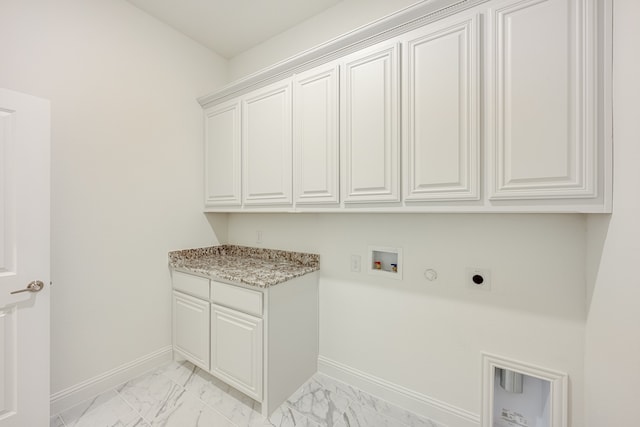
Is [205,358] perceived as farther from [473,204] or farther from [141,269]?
[473,204]

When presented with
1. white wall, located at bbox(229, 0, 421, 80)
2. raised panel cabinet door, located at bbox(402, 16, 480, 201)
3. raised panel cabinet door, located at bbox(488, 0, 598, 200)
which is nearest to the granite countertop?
raised panel cabinet door, located at bbox(402, 16, 480, 201)

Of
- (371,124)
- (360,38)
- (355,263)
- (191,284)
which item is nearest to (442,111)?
(371,124)

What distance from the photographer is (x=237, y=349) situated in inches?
68.3

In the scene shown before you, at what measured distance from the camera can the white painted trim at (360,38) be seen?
130cm

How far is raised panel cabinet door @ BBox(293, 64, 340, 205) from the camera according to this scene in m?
1.66

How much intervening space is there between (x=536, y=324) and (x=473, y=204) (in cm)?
75

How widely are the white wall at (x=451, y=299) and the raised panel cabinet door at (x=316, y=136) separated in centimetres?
36

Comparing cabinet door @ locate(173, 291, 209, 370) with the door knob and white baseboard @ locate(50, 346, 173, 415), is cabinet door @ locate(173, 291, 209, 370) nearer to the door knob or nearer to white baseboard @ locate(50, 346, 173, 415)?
white baseboard @ locate(50, 346, 173, 415)

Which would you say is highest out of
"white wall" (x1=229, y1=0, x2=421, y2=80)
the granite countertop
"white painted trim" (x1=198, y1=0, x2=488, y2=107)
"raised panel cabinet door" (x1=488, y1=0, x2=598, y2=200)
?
"white wall" (x1=229, y1=0, x2=421, y2=80)

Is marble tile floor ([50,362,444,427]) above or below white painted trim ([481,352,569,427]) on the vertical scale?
below

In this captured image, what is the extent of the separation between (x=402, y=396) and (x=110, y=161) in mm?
2654

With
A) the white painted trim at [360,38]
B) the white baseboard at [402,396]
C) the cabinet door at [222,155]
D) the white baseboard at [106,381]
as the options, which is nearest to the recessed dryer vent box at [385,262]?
the white baseboard at [402,396]

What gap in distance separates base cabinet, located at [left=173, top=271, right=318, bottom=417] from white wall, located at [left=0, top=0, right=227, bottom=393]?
398mm

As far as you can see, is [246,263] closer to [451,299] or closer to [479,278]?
[451,299]
